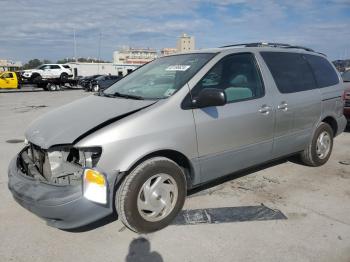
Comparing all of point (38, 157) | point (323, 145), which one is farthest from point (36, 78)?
point (38, 157)

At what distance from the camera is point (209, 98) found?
345 cm

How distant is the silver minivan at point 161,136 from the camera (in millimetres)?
3004

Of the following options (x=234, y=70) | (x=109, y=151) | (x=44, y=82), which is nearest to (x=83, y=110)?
(x=109, y=151)

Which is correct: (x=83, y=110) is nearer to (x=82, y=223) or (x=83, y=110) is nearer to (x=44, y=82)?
(x=82, y=223)

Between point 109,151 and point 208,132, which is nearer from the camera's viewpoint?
point 109,151

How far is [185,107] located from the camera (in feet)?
11.4

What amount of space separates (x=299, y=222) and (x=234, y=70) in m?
1.83

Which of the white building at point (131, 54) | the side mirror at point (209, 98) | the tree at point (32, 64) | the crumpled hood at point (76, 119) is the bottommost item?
the crumpled hood at point (76, 119)

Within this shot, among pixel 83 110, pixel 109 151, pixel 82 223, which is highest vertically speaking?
pixel 83 110

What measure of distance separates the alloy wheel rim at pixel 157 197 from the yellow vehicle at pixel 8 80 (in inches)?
1113

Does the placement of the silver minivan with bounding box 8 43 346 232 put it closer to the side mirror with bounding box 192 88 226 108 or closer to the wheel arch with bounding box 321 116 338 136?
the side mirror with bounding box 192 88 226 108

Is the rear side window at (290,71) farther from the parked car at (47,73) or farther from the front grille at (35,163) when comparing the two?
the parked car at (47,73)

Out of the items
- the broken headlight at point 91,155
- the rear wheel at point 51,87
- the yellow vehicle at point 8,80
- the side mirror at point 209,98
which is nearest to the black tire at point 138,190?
the broken headlight at point 91,155

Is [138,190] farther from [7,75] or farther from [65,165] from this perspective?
[7,75]
